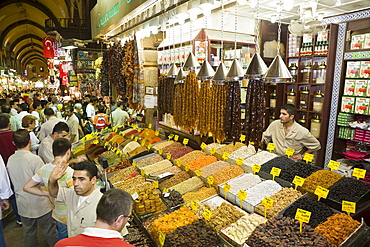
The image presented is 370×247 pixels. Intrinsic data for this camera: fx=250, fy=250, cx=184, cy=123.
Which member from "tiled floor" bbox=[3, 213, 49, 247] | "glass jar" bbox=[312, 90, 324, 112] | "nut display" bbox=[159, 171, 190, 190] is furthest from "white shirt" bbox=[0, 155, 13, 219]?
"glass jar" bbox=[312, 90, 324, 112]

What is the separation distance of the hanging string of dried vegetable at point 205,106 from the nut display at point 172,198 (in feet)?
2.94

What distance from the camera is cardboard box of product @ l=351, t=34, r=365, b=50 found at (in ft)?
18.0

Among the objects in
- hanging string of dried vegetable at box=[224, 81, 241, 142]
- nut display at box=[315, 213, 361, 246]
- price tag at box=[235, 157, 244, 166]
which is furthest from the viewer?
price tag at box=[235, 157, 244, 166]

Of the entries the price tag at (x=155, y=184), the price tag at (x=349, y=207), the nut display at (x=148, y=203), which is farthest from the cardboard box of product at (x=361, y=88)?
the nut display at (x=148, y=203)

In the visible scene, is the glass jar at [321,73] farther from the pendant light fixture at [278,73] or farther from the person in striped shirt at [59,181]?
the person in striped shirt at [59,181]

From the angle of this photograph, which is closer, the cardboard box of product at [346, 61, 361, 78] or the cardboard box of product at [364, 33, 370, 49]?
the cardboard box of product at [364, 33, 370, 49]

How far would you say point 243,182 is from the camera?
10.5 ft

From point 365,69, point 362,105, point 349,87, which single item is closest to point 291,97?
point 349,87

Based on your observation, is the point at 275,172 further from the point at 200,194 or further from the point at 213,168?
the point at 200,194

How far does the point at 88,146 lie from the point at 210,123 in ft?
13.5

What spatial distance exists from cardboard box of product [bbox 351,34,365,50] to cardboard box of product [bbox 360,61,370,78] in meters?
0.37

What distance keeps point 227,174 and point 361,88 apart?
4343 millimetres

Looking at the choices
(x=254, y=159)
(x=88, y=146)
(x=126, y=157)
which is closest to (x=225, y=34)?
A: (x=254, y=159)

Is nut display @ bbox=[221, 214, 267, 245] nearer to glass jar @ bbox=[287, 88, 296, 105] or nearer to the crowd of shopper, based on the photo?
the crowd of shopper
